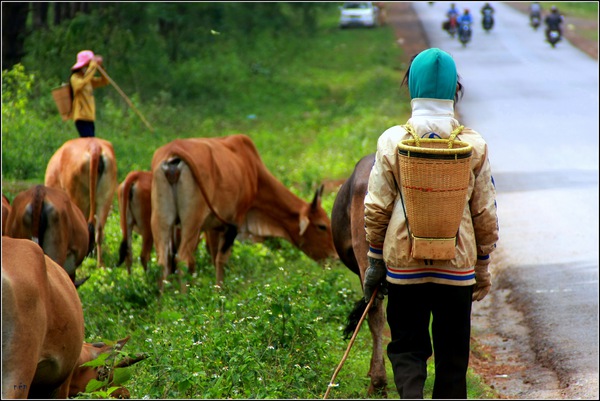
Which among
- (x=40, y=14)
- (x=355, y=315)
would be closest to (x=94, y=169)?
(x=355, y=315)

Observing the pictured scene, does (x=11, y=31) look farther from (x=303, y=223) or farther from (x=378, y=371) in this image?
(x=378, y=371)

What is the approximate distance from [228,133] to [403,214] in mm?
16153

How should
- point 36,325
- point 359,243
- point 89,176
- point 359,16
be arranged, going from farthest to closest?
point 359,16 → point 89,176 → point 359,243 → point 36,325

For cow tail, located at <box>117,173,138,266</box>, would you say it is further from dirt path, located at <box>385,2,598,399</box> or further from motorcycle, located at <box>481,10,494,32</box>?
motorcycle, located at <box>481,10,494,32</box>

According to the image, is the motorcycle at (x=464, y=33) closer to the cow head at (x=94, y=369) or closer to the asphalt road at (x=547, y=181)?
the asphalt road at (x=547, y=181)

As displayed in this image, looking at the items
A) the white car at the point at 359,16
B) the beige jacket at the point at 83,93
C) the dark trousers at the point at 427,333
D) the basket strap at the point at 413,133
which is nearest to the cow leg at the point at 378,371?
the dark trousers at the point at 427,333

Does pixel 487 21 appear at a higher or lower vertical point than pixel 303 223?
lower

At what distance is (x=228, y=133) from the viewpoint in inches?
842

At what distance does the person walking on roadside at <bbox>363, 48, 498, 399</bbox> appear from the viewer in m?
5.42

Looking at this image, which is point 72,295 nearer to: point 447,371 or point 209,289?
point 447,371

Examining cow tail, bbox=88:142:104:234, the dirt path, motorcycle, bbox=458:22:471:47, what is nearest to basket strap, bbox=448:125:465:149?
the dirt path

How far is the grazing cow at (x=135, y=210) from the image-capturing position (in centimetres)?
1125

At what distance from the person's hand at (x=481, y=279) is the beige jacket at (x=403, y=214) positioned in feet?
0.65

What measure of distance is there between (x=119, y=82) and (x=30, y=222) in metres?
15.5
